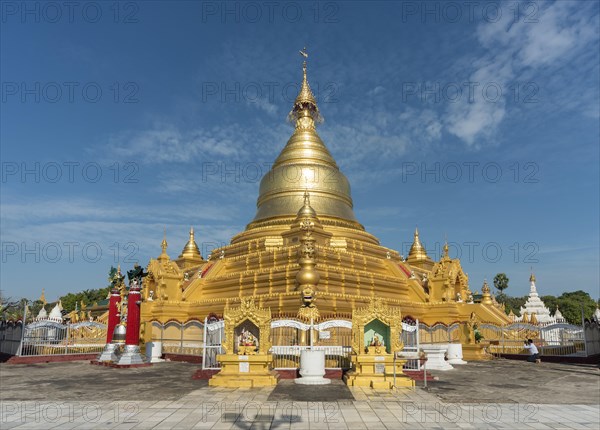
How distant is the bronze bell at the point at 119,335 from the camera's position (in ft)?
73.2

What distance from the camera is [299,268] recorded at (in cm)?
2497

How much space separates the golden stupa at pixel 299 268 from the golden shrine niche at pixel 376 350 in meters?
6.13

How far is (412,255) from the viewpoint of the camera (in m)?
40.0

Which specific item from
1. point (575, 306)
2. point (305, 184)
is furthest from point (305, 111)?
point (575, 306)

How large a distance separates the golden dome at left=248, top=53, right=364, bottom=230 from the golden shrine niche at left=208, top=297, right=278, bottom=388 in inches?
724

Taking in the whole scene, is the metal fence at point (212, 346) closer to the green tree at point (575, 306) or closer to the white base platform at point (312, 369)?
the white base platform at point (312, 369)

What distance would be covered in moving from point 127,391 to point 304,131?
1241 inches

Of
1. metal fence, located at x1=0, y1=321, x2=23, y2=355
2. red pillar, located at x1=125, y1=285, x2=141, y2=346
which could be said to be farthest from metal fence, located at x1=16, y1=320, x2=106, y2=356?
red pillar, located at x1=125, y1=285, x2=141, y2=346

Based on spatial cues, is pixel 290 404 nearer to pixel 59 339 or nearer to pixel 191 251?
pixel 59 339

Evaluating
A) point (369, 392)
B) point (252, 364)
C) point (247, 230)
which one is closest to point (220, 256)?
point (247, 230)

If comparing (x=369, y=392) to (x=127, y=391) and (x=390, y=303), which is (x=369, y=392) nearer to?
(x=127, y=391)

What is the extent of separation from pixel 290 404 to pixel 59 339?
2125 centimetres

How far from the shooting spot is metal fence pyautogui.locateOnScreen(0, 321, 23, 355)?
23703 mm

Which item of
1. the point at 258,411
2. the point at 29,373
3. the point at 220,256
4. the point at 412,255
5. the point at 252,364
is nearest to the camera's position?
the point at 258,411
